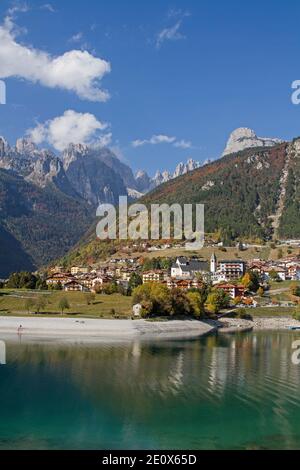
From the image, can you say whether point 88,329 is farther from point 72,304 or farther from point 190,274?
point 190,274

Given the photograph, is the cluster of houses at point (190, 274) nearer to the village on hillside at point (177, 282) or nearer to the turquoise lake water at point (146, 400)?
the village on hillside at point (177, 282)

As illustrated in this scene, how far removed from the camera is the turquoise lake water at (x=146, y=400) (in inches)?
1022

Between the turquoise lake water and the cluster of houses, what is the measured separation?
59520 millimetres

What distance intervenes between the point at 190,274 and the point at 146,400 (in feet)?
332

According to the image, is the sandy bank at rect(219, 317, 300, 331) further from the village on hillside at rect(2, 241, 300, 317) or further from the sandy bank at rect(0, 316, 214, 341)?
the sandy bank at rect(0, 316, 214, 341)

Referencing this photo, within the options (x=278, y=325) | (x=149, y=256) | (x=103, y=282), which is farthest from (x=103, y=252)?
(x=278, y=325)

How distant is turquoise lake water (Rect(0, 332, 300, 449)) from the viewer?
85.2 ft

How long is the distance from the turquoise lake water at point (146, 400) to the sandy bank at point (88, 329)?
11.7m

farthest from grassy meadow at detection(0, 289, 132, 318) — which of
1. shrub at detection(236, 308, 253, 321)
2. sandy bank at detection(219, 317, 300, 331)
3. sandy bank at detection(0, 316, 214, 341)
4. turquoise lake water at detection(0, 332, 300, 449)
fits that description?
turquoise lake water at detection(0, 332, 300, 449)

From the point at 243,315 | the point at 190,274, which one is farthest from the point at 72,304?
the point at 190,274

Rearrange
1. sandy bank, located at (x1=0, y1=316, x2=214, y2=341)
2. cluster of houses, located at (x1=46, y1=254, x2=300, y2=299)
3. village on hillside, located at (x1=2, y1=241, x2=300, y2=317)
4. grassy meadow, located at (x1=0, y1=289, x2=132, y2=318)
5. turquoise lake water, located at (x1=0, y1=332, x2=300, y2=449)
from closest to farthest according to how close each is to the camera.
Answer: turquoise lake water, located at (x1=0, y1=332, x2=300, y2=449) < sandy bank, located at (x1=0, y1=316, x2=214, y2=341) < grassy meadow, located at (x1=0, y1=289, x2=132, y2=318) < village on hillside, located at (x1=2, y1=241, x2=300, y2=317) < cluster of houses, located at (x1=46, y1=254, x2=300, y2=299)

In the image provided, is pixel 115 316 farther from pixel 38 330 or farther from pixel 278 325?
pixel 278 325

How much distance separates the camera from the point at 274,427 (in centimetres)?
2862

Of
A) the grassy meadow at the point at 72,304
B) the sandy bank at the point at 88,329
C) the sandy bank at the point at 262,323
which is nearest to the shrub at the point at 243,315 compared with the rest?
the sandy bank at the point at 262,323
